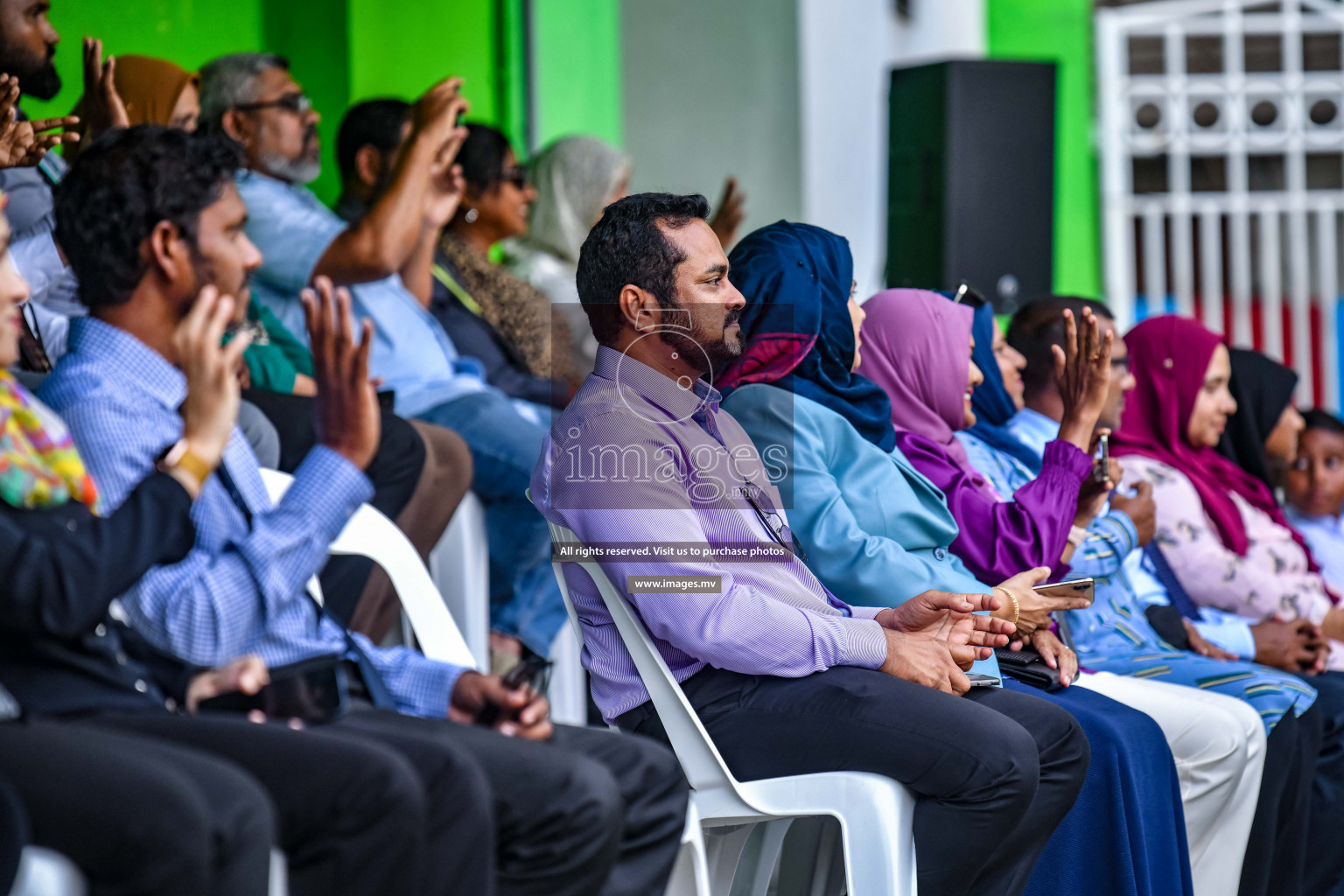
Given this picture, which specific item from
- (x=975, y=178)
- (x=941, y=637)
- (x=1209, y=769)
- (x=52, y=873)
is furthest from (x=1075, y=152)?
(x=52, y=873)

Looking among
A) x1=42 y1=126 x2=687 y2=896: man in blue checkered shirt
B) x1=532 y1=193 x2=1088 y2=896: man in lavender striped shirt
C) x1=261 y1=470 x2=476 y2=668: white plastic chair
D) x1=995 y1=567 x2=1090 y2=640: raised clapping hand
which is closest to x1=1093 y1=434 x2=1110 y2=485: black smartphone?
x1=995 y1=567 x2=1090 y2=640: raised clapping hand

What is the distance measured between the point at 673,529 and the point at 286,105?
83.5 inches

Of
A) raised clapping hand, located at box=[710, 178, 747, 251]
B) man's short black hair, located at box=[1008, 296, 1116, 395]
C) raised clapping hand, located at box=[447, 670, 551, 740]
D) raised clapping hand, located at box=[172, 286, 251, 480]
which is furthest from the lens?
raised clapping hand, located at box=[710, 178, 747, 251]

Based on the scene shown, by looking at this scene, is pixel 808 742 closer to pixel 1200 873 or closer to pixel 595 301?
pixel 595 301

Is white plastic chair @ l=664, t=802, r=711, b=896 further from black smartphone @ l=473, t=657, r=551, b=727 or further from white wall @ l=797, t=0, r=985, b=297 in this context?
white wall @ l=797, t=0, r=985, b=297

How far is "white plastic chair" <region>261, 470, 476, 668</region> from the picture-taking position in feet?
6.66

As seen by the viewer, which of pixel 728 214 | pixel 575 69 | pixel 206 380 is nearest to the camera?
pixel 206 380

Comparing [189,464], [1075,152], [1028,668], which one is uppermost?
[1075,152]

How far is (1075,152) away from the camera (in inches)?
319

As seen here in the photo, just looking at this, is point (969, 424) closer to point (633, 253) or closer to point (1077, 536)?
point (1077, 536)

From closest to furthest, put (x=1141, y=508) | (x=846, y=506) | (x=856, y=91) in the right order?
(x=846, y=506) < (x=1141, y=508) < (x=856, y=91)

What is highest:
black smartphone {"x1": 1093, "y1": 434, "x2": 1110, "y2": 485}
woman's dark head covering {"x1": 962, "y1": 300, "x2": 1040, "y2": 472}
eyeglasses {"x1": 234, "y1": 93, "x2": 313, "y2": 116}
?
eyeglasses {"x1": 234, "y1": 93, "x2": 313, "y2": 116}

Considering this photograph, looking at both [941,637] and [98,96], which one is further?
[98,96]

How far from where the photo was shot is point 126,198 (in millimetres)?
1544
